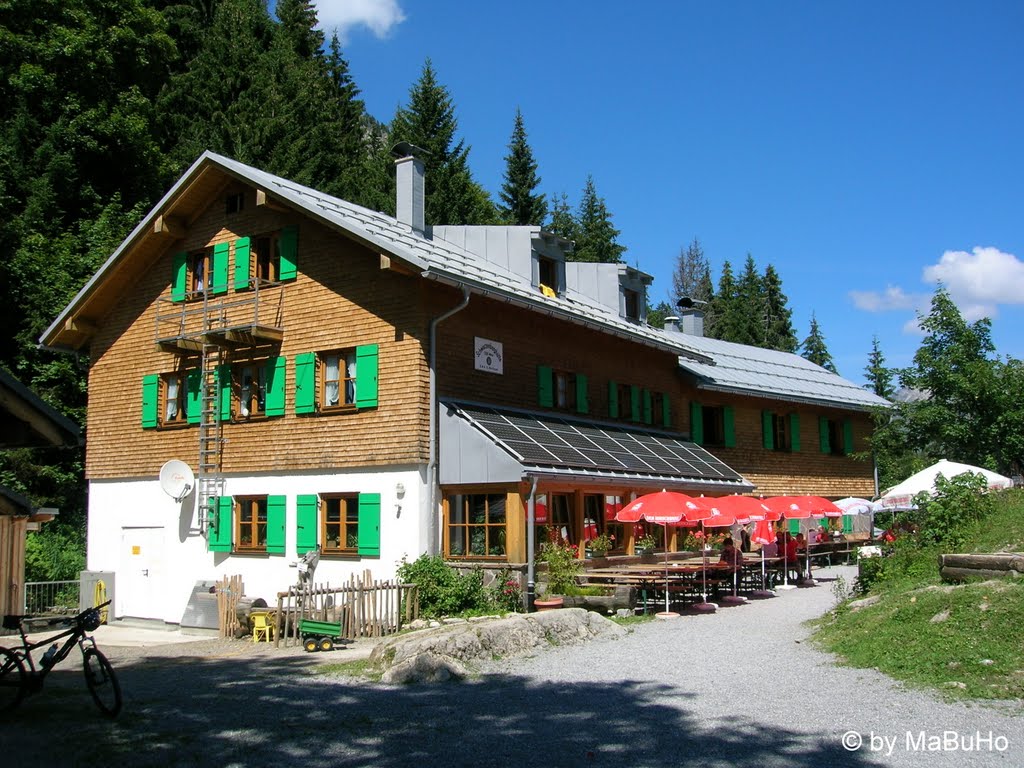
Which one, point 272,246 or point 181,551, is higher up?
point 272,246

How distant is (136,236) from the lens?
73.3 ft

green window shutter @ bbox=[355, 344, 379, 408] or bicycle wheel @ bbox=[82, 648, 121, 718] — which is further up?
green window shutter @ bbox=[355, 344, 379, 408]

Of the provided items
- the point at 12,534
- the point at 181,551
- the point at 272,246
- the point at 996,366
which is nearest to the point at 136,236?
the point at 272,246

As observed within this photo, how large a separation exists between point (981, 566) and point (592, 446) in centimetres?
944

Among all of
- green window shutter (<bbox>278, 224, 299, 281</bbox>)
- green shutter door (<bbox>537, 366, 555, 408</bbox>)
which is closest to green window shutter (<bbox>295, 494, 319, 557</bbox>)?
green window shutter (<bbox>278, 224, 299, 281</bbox>)

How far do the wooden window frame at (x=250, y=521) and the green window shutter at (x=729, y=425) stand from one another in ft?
45.2

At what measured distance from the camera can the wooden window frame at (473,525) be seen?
18.3 metres

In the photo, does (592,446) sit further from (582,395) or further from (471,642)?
(471,642)

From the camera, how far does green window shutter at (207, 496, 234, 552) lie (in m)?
21.0

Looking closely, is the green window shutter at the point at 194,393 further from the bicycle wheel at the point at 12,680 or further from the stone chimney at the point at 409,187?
the bicycle wheel at the point at 12,680

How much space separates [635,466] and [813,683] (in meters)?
10.9

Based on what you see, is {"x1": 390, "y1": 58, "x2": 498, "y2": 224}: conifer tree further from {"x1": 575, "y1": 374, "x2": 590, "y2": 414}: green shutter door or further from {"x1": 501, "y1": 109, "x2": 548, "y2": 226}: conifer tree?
{"x1": 575, "y1": 374, "x2": 590, "y2": 414}: green shutter door

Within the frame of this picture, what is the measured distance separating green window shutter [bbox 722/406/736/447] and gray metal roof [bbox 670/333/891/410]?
79cm

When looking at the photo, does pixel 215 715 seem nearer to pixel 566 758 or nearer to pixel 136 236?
pixel 566 758
